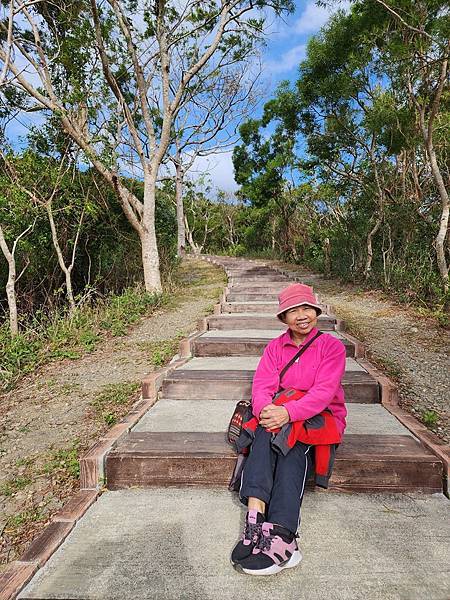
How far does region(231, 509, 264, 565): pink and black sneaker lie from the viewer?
5.65ft

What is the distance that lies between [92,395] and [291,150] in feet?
40.5

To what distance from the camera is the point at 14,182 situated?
6.32 metres

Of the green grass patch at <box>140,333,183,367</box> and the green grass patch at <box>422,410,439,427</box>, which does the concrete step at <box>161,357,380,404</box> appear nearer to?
the green grass patch at <box>422,410,439,427</box>

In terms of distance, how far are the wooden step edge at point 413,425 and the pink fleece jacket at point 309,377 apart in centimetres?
67

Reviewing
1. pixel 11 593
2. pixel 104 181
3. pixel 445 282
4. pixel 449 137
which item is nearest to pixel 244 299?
pixel 445 282

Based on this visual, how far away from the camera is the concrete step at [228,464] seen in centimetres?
227

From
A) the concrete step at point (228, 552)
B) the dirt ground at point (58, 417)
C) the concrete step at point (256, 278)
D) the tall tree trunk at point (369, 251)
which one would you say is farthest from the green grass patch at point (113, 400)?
the tall tree trunk at point (369, 251)

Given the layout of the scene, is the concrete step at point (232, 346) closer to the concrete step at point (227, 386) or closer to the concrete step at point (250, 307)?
the concrete step at point (227, 386)

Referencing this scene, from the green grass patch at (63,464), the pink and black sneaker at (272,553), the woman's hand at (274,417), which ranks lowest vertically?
the green grass patch at (63,464)

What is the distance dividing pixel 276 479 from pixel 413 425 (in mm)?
1374

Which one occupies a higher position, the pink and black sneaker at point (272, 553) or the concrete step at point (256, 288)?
the concrete step at point (256, 288)

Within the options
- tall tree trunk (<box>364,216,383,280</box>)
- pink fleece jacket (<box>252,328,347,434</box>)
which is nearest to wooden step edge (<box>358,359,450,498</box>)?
pink fleece jacket (<box>252,328,347,434</box>)

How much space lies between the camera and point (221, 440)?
2582mm

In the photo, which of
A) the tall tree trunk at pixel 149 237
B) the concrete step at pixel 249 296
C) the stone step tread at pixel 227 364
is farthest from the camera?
the tall tree trunk at pixel 149 237
